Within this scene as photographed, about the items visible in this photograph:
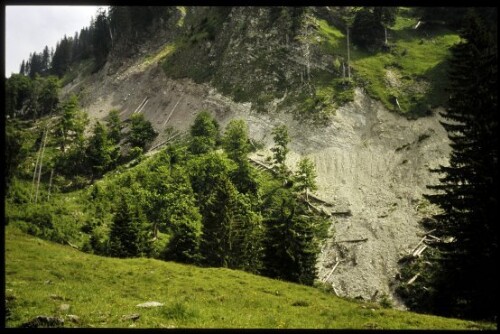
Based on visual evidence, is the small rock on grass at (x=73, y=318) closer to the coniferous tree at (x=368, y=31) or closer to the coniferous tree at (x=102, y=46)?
the coniferous tree at (x=368, y=31)

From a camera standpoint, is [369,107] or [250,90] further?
[250,90]

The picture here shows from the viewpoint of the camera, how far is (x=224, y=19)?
140375 millimetres

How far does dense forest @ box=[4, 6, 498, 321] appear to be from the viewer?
29.1 metres

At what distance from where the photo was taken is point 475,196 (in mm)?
28469

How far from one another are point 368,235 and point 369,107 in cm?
4556

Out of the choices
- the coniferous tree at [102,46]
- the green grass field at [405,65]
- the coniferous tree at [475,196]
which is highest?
the coniferous tree at [102,46]

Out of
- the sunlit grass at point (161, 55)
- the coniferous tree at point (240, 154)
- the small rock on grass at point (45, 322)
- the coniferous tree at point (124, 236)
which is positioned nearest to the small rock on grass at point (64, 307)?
the small rock on grass at point (45, 322)

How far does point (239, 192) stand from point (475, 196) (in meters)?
58.3

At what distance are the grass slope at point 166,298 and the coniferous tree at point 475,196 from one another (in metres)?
4.96

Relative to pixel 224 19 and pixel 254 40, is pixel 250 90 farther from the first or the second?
pixel 224 19

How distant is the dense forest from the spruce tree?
0.28 feet

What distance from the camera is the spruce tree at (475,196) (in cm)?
2709

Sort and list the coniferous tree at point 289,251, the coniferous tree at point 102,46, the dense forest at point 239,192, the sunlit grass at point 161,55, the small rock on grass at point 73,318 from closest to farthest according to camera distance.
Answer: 1. the small rock on grass at point 73,318
2. the dense forest at point 239,192
3. the coniferous tree at point 289,251
4. the sunlit grass at point 161,55
5. the coniferous tree at point 102,46

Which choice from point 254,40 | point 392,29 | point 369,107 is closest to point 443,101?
point 369,107
